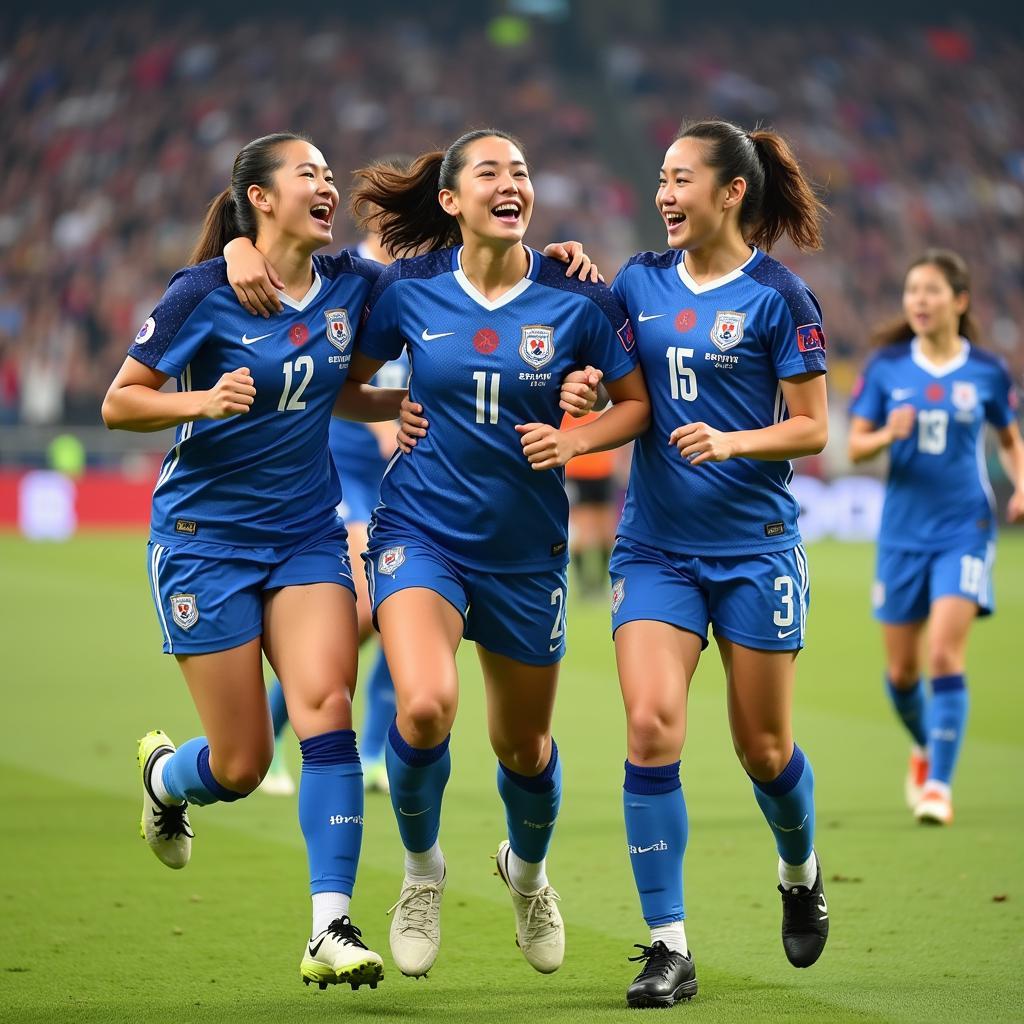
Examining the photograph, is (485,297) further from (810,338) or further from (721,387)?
(810,338)

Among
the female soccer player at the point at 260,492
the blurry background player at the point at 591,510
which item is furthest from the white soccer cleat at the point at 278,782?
the blurry background player at the point at 591,510

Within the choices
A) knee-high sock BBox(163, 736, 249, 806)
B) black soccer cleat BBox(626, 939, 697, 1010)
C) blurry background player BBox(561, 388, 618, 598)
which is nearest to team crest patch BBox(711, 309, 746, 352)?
black soccer cleat BBox(626, 939, 697, 1010)

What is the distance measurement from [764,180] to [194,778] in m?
2.48

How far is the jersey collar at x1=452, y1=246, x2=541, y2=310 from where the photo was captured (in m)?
4.73

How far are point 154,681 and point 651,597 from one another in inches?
272

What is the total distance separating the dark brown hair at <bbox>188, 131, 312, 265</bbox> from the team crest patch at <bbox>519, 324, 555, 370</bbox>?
870mm

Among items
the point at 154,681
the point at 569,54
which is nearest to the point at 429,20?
the point at 569,54

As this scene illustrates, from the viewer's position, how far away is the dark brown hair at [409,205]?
16.7ft

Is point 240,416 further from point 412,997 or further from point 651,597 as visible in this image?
point 412,997

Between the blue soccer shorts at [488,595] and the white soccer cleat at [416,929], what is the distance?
0.70 metres

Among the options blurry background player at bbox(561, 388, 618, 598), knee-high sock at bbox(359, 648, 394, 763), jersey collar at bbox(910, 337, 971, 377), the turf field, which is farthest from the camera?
blurry background player at bbox(561, 388, 618, 598)

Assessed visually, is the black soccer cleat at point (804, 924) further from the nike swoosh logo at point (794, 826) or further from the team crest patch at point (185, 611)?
the team crest patch at point (185, 611)

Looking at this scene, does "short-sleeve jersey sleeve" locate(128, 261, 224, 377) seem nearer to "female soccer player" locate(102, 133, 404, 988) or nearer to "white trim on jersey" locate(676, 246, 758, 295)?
"female soccer player" locate(102, 133, 404, 988)

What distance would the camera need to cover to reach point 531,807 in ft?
16.0
